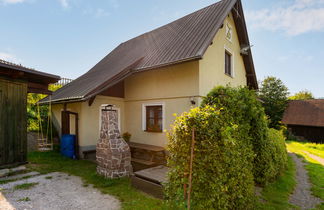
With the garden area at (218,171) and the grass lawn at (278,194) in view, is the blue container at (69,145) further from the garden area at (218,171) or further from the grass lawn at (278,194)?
the grass lawn at (278,194)

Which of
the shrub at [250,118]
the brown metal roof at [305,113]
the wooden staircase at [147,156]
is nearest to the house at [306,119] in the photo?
the brown metal roof at [305,113]

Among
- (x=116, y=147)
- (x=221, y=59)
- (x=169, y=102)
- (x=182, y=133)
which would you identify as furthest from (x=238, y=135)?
(x=221, y=59)

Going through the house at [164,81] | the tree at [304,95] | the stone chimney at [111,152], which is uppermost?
the tree at [304,95]

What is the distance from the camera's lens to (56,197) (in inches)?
161

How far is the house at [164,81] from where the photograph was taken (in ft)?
21.6

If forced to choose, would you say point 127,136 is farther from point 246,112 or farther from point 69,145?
point 246,112

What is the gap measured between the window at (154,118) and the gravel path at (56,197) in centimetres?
372

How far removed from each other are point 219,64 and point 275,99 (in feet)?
68.7

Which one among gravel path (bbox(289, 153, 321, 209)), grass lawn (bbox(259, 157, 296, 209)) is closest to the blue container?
grass lawn (bbox(259, 157, 296, 209))

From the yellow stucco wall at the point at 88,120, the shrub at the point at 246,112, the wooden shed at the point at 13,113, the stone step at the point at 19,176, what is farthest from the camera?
the yellow stucco wall at the point at 88,120

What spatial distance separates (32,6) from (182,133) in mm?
11291

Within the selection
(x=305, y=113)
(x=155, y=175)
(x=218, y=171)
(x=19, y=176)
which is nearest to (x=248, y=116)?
(x=218, y=171)

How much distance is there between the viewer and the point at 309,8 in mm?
8547

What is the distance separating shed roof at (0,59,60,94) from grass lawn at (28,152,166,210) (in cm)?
306
